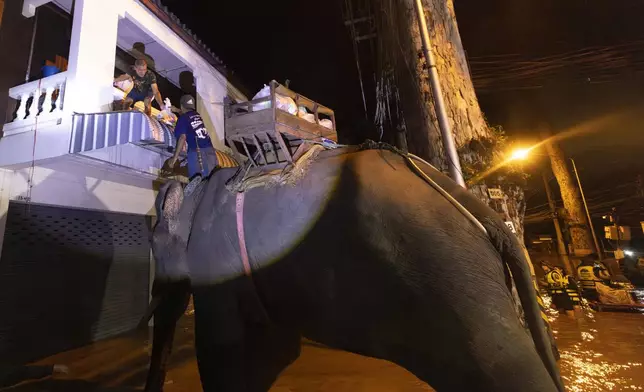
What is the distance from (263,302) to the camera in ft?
8.36

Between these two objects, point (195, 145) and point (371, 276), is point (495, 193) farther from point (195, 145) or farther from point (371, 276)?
point (195, 145)

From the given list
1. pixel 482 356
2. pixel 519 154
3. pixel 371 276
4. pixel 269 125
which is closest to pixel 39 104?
pixel 269 125

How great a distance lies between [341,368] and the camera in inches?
181

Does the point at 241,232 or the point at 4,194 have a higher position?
the point at 4,194

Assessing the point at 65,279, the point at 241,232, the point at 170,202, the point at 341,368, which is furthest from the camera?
the point at 65,279

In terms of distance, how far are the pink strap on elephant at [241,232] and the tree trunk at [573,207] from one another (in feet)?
44.2

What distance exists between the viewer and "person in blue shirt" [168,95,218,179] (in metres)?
3.95

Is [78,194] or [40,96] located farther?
[78,194]

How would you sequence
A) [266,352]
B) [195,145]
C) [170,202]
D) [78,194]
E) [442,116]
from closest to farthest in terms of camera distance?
[266,352] < [170,202] < [442,116] < [195,145] < [78,194]

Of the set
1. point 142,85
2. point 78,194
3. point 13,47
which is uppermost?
point 13,47

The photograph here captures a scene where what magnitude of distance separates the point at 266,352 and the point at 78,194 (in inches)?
228

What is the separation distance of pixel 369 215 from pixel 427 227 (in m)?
0.35

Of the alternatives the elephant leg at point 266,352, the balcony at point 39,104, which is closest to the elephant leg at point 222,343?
the elephant leg at point 266,352

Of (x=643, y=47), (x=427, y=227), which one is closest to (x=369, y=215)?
(x=427, y=227)
